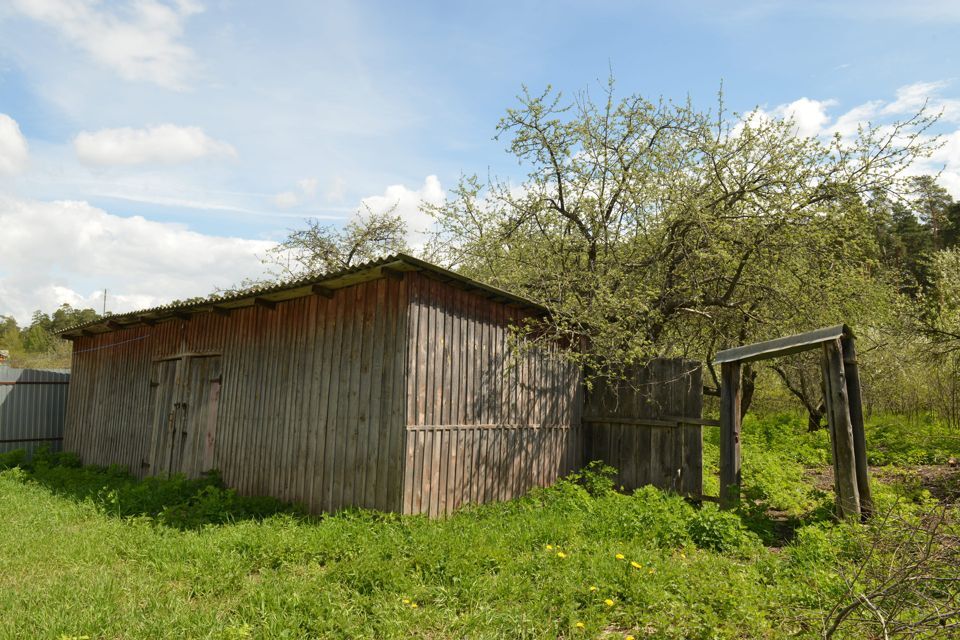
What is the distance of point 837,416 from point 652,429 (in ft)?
8.33

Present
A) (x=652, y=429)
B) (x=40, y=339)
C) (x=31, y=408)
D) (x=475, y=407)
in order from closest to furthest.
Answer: (x=475, y=407), (x=652, y=429), (x=31, y=408), (x=40, y=339)

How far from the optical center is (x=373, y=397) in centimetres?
751

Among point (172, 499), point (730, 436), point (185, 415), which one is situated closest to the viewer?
point (730, 436)

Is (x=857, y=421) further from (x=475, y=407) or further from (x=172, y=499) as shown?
(x=172, y=499)

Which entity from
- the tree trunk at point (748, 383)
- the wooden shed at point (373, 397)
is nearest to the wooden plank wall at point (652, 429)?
the wooden shed at point (373, 397)

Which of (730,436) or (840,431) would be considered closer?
(840,431)

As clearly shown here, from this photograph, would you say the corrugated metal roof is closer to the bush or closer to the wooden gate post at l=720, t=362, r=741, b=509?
the wooden gate post at l=720, t=362, r=741, b=509

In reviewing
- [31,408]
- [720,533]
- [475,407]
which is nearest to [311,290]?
[475,407]

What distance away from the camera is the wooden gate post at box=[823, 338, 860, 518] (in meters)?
6.83

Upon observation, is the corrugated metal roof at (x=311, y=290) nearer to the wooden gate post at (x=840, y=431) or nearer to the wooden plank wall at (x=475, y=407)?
the wooden plank wall at (x=475, y=407)

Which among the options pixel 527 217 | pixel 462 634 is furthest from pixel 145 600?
pixel 527 217

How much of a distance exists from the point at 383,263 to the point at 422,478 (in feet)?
8.50

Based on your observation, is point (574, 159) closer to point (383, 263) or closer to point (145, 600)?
point (383, 263)

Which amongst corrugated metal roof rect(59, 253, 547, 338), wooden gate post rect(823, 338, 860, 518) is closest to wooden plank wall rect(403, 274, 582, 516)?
corrugated metal roof rect(59, 253, 547, 338)
